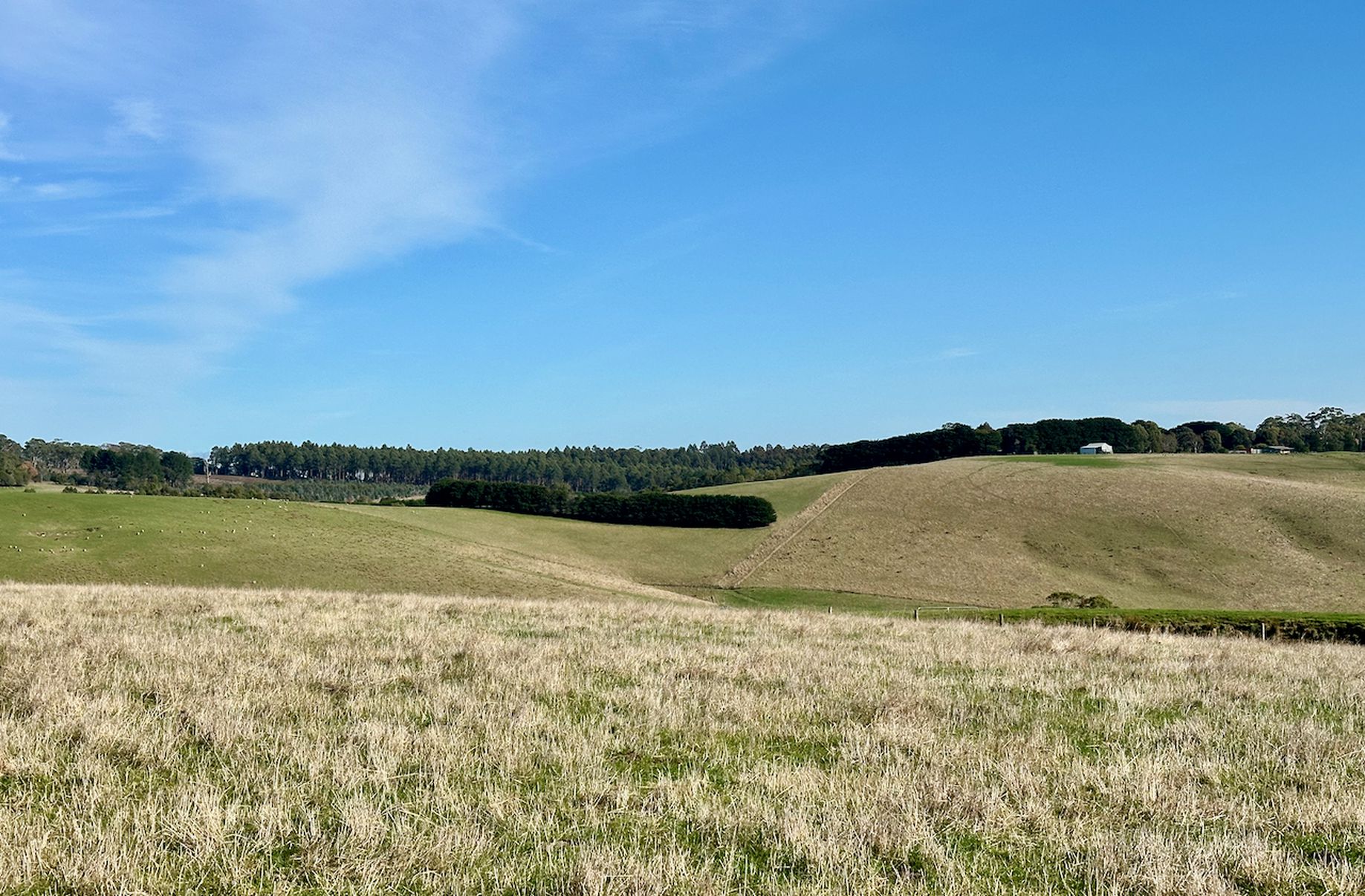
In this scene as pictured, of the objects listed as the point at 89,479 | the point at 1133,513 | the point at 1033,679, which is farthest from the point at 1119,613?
the point at 89,479

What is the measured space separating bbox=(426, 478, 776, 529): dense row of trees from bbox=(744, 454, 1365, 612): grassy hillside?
24.7ft

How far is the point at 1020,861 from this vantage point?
263 inches

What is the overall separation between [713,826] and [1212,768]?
17.2 feet

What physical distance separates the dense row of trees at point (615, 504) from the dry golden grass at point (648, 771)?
230 feet

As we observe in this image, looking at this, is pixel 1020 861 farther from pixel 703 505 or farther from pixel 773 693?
pixel 703 505

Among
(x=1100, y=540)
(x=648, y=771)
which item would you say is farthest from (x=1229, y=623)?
(x=1100, y=540)

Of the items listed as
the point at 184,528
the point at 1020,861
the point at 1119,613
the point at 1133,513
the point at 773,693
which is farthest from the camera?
the point at 1133,513

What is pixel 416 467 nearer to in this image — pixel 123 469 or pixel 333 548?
pixel 123 469

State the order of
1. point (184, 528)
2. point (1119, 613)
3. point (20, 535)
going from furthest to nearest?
point (184, 528) < point (20, 535) < point (1119, 613)

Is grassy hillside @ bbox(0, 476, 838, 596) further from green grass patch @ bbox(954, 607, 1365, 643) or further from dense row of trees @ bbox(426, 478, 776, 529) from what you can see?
green grass patch @ bbox(954, 607, 1365, 643)

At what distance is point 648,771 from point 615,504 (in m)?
81.2

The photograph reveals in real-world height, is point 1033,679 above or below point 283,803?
below

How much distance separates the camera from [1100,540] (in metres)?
73.3

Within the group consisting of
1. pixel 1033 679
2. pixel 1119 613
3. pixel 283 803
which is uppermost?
pixel 283 803
